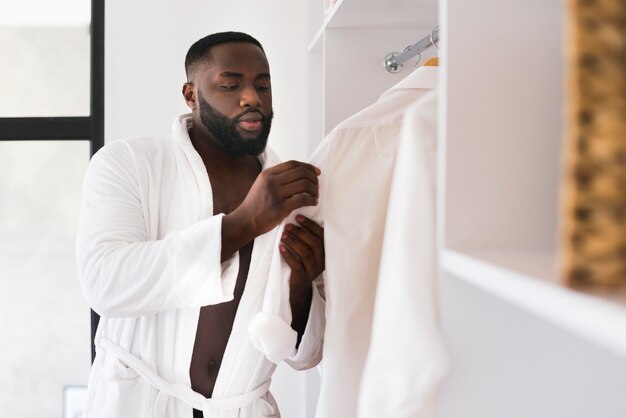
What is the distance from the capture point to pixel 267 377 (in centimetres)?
→ 167

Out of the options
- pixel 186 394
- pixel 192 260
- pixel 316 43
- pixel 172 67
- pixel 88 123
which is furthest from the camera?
pixel 88 123

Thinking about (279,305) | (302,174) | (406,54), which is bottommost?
(279,305)

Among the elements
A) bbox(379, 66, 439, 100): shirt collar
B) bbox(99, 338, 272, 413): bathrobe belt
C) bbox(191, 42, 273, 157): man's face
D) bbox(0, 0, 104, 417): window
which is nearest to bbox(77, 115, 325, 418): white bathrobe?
bbox(99, 338, 272, 413): bathrobe belt

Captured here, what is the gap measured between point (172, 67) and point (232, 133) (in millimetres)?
985

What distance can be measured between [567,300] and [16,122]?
2.66 m

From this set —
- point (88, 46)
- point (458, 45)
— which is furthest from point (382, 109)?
point (88, 46)

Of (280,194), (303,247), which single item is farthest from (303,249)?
(280,194)

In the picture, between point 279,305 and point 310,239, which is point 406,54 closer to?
point 310,239

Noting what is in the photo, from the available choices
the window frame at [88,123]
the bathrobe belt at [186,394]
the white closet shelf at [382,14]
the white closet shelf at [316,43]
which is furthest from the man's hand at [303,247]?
the window frame at [88,123]

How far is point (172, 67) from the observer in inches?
101

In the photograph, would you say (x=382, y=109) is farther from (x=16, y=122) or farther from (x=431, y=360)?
(x=16, y=122)

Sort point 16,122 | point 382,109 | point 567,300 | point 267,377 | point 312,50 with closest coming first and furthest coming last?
point 567,300
point 382,109
point 267,377
point 312,50
point 16,122

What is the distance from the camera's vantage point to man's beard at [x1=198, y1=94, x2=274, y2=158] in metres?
1.70

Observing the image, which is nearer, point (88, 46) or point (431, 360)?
point (431, 360)
